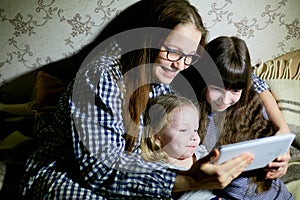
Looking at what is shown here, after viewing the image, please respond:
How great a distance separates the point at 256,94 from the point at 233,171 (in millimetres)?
544

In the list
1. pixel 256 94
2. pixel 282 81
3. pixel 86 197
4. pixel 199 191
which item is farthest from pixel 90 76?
pixel 282 81

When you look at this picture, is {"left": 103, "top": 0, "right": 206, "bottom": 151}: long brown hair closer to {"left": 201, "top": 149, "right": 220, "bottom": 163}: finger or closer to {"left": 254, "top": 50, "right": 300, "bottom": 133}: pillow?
{"left": 201, "top": 149, "right": 220, "bottom": 163}: finger

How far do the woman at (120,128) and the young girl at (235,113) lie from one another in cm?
15

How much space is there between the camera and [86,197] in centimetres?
108

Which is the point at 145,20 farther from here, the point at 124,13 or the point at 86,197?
the point at 86,197

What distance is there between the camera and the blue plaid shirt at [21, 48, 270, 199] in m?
1.06

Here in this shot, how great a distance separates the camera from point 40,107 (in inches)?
55.3

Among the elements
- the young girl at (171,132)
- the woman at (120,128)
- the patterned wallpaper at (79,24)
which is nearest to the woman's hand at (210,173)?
the woman at (120,128)

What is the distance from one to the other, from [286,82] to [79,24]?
851 millimetres

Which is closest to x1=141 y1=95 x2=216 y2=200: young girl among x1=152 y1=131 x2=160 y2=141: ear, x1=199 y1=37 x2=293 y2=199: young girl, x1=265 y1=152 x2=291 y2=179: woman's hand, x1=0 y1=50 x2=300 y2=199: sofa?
x1=152 y1=131 x2=160 y2=141: ear

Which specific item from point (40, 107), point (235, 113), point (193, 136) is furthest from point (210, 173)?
point (40, 107)

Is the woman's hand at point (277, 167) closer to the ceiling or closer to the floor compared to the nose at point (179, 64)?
closer to the floor

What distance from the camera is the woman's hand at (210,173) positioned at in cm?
100

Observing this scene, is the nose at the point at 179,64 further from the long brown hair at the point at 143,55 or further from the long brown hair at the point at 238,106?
the long brown hair at the point at 238,106
